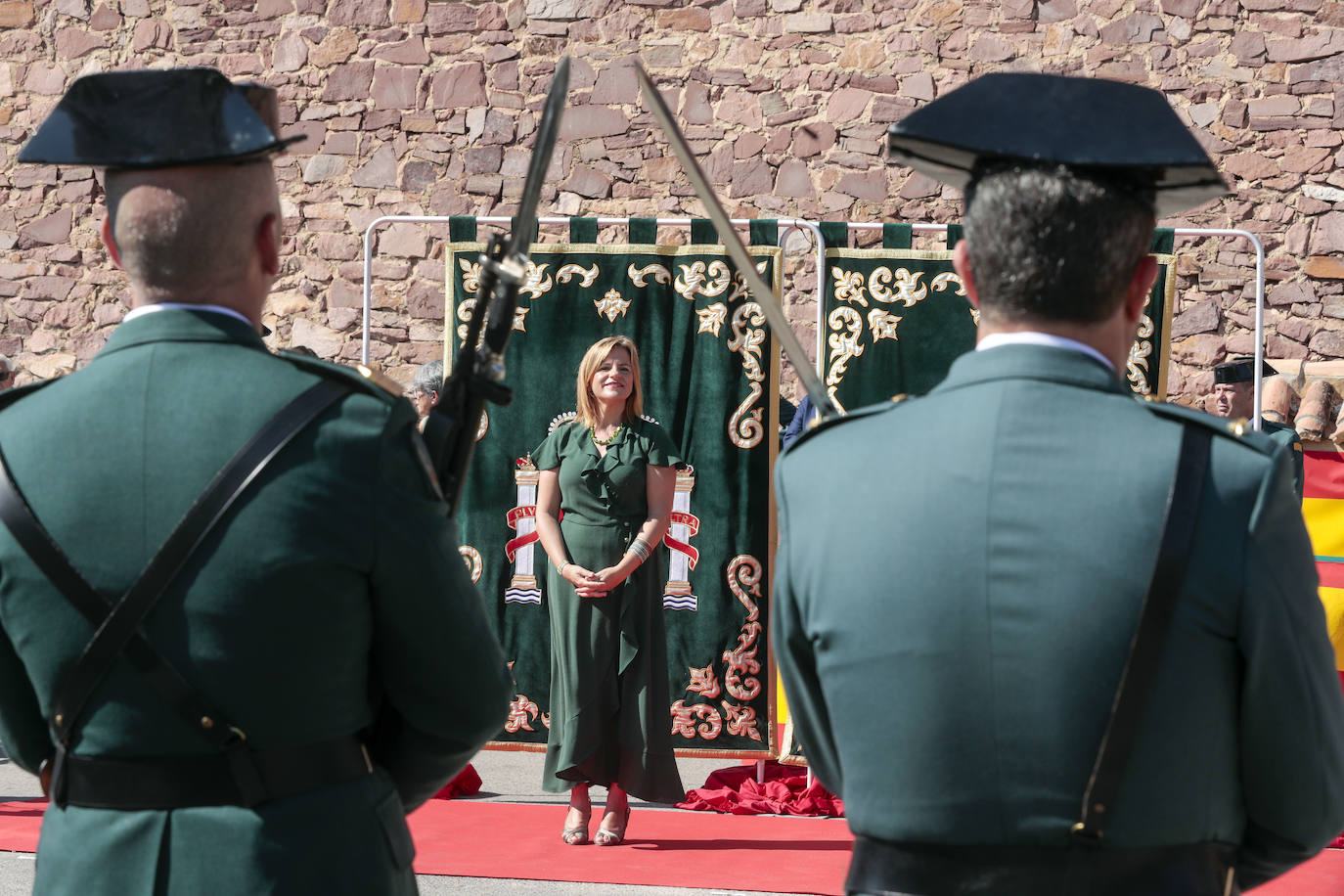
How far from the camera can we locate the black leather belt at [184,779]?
1547 millimetres

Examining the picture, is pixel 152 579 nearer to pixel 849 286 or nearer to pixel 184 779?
pixel 184 779

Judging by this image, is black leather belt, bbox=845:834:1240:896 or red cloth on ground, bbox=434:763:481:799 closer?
black leather belt, bbox=845:834:1240:896

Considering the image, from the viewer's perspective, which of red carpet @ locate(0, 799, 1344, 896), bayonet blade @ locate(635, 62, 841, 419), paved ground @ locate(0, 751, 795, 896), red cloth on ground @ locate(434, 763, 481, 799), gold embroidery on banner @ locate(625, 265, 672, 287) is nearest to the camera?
bayonet blade @ locate(635, 62, 841, 419)

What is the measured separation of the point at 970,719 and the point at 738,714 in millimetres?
4182

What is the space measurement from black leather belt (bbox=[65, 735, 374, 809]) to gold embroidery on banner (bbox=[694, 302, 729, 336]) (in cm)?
410

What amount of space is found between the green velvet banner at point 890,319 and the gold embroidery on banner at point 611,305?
0.75 metres

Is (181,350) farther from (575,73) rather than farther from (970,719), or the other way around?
(575,73)

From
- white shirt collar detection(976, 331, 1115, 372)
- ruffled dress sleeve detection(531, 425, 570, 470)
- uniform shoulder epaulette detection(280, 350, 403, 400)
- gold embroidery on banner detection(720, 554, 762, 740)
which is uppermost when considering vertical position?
white shirt collar detection(976, 331, 1115, 372)

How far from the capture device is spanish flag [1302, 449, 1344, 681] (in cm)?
566

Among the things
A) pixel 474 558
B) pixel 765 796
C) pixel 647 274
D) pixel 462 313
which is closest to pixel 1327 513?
pixel 765 796

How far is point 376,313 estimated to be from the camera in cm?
831

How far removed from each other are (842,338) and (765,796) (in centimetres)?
166

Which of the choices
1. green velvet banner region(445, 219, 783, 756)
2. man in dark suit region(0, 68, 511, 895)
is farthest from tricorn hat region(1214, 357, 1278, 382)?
man in dark suit region(0, 68, 511, 895)

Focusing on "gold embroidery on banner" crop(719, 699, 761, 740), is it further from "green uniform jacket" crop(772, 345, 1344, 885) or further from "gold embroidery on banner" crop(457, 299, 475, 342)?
"green uniform jacket" crop(772, 345, 1344, 885)
